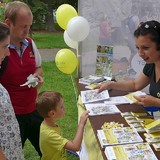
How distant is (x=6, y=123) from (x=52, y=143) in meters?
0.35

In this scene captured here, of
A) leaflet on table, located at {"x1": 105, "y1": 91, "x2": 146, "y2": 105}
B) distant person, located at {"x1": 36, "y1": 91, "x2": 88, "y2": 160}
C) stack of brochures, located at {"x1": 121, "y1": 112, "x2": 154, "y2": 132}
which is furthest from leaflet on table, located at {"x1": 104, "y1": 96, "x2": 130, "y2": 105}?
distant person, located at {"x1": 36, "y1": 91, "x2": 88, "y2": 160}

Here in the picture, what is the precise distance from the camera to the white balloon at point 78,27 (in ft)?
10.4

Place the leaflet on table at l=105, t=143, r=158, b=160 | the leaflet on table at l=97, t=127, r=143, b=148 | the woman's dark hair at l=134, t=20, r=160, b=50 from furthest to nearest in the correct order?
the woman's dark hair at l=134, t=20, r=160, b=50 < the leaflet on table at l=97, t=127, r=143, b=148 < the leaflet on table at l=105, t=143, r=158, b=160

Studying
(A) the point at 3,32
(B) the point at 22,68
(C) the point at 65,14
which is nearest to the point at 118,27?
(C) the point at 65,14

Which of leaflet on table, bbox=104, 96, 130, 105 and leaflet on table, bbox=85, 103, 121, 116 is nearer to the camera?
leaflet on table, bbox=85, 103, 121, 116

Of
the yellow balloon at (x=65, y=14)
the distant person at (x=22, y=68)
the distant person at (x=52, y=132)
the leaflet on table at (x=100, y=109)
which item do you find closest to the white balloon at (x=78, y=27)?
the yellow balloon at (x=65, y=14)

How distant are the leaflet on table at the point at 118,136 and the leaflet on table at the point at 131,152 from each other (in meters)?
0.06

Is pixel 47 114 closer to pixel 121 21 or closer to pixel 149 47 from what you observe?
pixel 149 47

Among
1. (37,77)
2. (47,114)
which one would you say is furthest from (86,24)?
(47,114)

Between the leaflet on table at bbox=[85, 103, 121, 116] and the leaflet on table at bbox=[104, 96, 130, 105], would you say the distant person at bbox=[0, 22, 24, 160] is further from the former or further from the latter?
the leaflet on table at bbox=[104, 96, 130, 105]

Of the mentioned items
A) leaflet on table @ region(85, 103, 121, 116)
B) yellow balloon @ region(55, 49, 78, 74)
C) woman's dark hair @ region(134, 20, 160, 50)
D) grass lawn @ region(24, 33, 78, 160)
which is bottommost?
grass lawn @ region(24, 33, 78, 160)

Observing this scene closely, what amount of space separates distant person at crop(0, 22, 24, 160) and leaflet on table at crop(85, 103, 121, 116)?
635 millimetres

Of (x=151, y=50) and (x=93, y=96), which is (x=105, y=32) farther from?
(x=151, y=50)

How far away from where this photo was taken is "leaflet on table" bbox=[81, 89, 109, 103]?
2.48 meters
